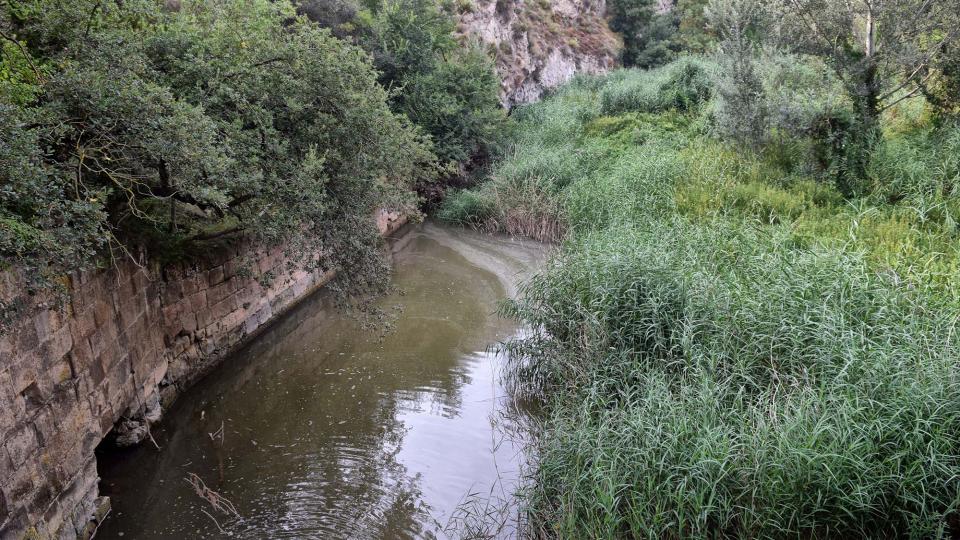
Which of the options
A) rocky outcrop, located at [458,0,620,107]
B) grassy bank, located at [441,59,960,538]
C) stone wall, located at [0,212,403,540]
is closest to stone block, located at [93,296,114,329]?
stone wall, located at [0,212,403,540]

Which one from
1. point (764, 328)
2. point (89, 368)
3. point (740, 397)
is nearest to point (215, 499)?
point (89, 368)

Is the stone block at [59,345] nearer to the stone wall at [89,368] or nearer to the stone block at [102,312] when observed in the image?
the stone wall at [89,368]

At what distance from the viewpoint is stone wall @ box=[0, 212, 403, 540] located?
14.3ft

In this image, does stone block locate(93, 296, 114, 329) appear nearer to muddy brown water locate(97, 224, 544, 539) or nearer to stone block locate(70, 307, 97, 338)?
stone block locate(70, 307, 97, 338)

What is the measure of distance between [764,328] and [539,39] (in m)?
23.5

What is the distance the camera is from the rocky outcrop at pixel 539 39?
2338cm

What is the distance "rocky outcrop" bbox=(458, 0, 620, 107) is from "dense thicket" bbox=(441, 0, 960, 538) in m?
12.3

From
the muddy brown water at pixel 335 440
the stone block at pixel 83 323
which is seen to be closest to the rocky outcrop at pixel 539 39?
the muddy brown water at pixel 335 440

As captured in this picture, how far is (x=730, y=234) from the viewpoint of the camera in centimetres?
816

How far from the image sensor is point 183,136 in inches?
207

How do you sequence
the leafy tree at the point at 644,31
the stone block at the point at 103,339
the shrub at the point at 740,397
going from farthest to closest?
the leafy tree at the point at 644,31 → the stone block at the point at 103,339 → the shrub at the point at 740,397

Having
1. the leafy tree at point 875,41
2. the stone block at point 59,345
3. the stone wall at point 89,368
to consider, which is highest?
the leafy tree at point 875,41

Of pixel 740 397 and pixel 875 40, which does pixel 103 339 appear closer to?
pixel 740 397

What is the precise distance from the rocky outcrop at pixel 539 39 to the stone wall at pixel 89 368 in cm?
1663
